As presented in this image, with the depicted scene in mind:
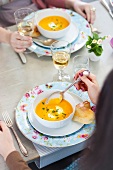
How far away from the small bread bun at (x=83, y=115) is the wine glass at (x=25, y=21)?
0.43 meters

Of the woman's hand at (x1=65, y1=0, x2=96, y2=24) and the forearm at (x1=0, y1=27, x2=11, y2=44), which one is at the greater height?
the forearm at (x1=0, y1=27, x2=11, y2=44)

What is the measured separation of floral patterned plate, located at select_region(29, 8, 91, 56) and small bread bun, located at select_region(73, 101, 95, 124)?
0.34 meters

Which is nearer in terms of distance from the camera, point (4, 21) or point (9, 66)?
point (9, 66)

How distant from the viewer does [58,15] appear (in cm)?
178

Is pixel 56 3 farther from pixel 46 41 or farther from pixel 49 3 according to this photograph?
pixel 46 41

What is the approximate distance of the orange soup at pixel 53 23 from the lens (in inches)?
68.2

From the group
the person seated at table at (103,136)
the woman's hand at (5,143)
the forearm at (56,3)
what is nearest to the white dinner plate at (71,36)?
the forearm at (56,3)

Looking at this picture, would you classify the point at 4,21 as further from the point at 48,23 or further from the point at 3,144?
the point at 3,144

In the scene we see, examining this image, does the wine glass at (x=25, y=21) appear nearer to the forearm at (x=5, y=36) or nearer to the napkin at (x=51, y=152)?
the forearm at (x=5, y=36)

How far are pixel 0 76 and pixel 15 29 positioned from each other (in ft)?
1.04

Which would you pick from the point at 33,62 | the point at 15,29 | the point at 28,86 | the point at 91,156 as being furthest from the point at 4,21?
the point at 91,156

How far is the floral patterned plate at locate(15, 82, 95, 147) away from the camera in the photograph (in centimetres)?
133

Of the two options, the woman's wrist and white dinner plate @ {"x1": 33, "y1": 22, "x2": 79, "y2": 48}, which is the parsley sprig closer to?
white dinner plate @ {"x1": 33, "y1": 22, "x2": 79, "y2": 48}

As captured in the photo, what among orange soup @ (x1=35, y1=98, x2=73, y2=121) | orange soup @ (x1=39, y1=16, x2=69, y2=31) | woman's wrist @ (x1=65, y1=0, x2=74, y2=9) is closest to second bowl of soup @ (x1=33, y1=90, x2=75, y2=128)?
orange soup @ (x1=35, y1=98, x2=73, y2=121)
